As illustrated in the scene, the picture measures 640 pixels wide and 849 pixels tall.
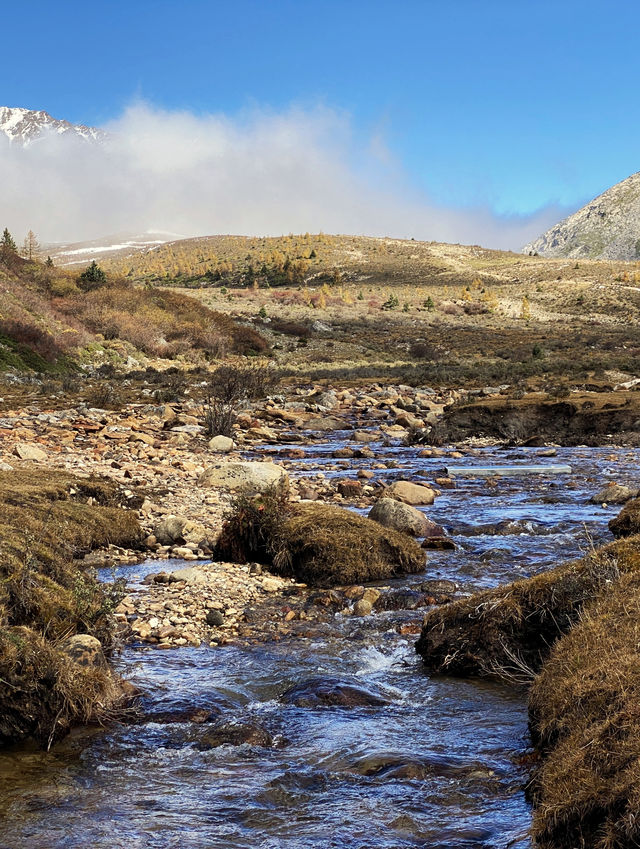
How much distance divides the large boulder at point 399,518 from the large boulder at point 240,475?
7.52 feet

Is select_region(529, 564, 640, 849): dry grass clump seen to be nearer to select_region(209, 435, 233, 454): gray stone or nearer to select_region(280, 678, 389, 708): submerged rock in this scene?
select_region(280, 678, 389, 708): submerged rock

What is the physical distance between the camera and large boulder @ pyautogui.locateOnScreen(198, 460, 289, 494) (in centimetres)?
1177

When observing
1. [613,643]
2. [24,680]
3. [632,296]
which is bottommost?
[24,680]

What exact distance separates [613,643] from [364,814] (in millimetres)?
1514

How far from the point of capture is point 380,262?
102 meters

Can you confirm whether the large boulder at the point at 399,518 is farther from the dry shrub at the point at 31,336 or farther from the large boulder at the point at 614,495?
the dry shrub at the point at 31,336

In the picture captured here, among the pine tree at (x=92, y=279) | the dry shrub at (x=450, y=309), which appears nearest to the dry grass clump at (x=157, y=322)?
the pine tree at (x=92, y=279)

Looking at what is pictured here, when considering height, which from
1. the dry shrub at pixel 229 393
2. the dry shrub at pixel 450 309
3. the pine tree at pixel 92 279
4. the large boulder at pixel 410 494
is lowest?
the large boulder at pixel 410 494

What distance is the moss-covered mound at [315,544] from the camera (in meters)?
8.05

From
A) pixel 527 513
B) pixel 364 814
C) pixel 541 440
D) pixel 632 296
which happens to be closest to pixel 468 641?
pixel 364 814

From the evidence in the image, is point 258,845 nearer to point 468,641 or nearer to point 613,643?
point 613,643

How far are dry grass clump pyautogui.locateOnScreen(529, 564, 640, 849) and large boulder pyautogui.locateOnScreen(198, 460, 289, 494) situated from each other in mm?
7466

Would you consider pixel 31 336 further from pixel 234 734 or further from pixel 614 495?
pixel 234 734

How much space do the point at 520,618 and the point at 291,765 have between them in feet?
6.40
